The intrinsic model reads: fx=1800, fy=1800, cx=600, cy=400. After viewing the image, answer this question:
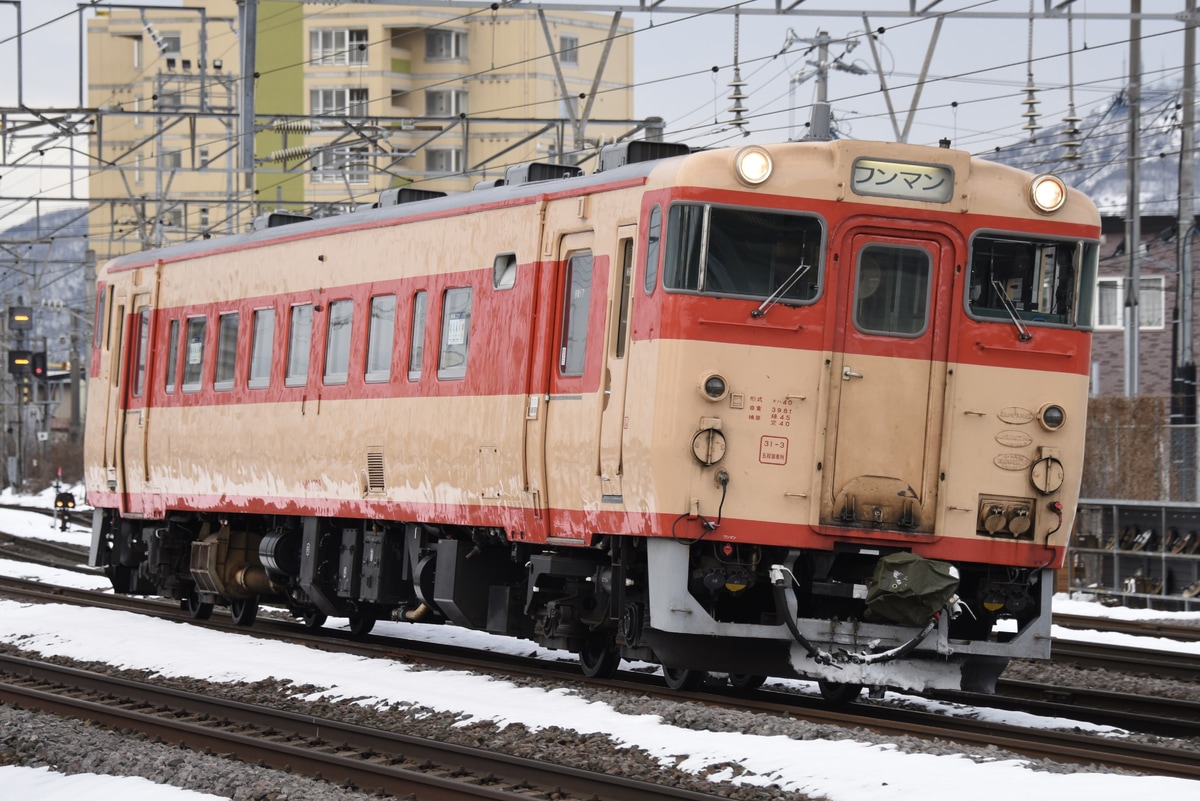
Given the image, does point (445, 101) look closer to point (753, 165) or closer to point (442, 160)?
point (442, 160)

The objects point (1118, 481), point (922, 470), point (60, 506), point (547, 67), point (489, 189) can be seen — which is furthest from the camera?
point (547, 67)

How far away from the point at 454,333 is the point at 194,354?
5.49 metres

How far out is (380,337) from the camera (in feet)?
50.7

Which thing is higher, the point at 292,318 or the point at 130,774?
the point at 292,318

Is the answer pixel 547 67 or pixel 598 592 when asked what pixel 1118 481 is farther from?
pixel 547 67

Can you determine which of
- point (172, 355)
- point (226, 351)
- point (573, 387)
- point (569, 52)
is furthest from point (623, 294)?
point (569, 52)

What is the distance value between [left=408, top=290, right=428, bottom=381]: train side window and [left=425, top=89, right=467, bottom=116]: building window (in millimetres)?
66172

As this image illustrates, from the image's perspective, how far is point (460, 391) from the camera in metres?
14.2

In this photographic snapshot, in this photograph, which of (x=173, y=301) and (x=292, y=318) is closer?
(x=292, y=318)

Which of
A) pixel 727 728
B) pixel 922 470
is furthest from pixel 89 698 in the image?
pixel 922 470

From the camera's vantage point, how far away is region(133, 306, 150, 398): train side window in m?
20.0

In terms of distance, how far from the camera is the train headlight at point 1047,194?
11914mm

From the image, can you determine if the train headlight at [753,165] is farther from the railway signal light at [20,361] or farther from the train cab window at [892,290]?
the railway signal light at [20,361]

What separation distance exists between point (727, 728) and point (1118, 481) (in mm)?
17920
